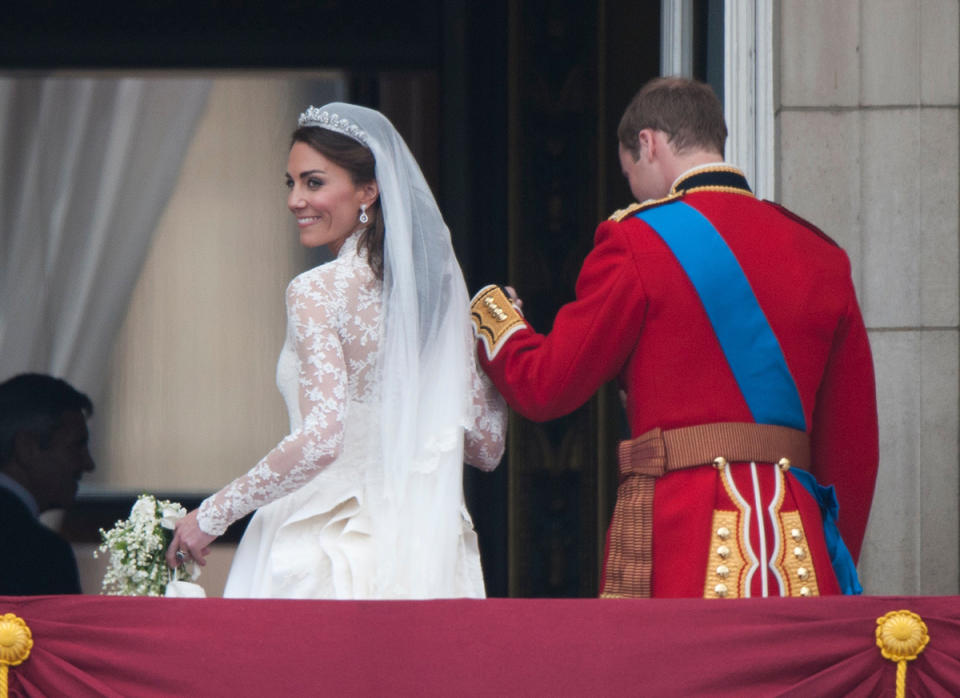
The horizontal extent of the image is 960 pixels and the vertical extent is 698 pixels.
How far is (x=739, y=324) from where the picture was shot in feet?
10.6

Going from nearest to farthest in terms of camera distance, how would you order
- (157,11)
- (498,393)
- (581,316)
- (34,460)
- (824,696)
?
(824,696) → (581,316) → (498,393) → (34,460) → (157,11)

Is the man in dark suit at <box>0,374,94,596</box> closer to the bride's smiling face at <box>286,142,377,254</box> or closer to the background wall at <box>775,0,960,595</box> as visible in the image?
the bride's smiling face at <box>286,142,377,254</box>

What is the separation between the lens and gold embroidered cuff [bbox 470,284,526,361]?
3383mm

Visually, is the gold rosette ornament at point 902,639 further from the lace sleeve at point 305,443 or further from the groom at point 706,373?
the lace sleeve at point 305,443

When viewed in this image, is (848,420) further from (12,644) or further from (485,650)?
(12,644)

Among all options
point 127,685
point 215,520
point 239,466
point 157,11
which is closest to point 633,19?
point 157,11

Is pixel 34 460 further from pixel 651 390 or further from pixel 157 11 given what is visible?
pixel 651 390

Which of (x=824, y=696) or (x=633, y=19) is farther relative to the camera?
(x=633, y=19)

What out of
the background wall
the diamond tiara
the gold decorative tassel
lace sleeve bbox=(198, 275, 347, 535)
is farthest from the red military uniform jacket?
the gold decorative tassel

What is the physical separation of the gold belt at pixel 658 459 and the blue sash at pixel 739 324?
34 millimetres

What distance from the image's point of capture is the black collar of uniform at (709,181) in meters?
3.35

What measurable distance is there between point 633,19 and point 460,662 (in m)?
3.99

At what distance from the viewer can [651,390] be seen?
3.25m

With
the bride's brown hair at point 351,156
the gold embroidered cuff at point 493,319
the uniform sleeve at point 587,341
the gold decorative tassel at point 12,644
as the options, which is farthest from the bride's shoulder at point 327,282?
the gold decorative tassel at point 12,644
